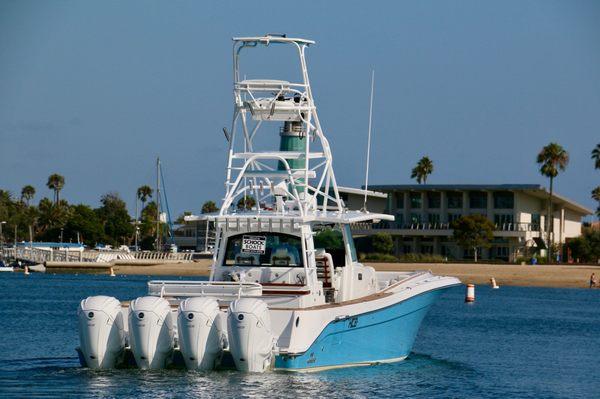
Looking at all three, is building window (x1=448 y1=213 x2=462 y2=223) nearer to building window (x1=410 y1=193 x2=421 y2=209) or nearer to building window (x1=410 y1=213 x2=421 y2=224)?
building window (x1=410 y1=213 x2=421 y2=224)

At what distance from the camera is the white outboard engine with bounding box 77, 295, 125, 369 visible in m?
20.2

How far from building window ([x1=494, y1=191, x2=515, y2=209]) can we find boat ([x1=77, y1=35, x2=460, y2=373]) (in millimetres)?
79649

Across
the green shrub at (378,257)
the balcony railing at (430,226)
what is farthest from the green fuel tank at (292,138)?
the balcony railing at (430,226)

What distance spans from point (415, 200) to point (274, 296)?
293 ft

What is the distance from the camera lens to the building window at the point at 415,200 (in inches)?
4318

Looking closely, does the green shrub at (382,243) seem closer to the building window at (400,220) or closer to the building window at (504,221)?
the building window at (400,220)

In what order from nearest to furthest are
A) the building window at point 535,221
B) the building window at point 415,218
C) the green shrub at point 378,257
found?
the green shrub at point 378,257, the building window at point 535,221, the building window at point 415,218

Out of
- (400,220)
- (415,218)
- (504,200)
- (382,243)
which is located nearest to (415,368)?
(382,243)

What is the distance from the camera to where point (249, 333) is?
64.4ft

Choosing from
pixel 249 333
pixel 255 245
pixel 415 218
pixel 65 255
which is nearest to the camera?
pixel 249 333

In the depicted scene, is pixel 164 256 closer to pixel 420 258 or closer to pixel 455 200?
pixel 420 258

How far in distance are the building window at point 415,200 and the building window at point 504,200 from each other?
6.90 meters

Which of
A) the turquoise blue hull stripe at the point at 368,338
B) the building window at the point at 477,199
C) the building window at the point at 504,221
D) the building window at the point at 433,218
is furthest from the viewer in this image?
the building window at the point at 433,218

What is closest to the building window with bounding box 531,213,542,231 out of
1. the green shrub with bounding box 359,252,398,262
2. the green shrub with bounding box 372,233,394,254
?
the green shrub with bounding box 372,233,394,254
